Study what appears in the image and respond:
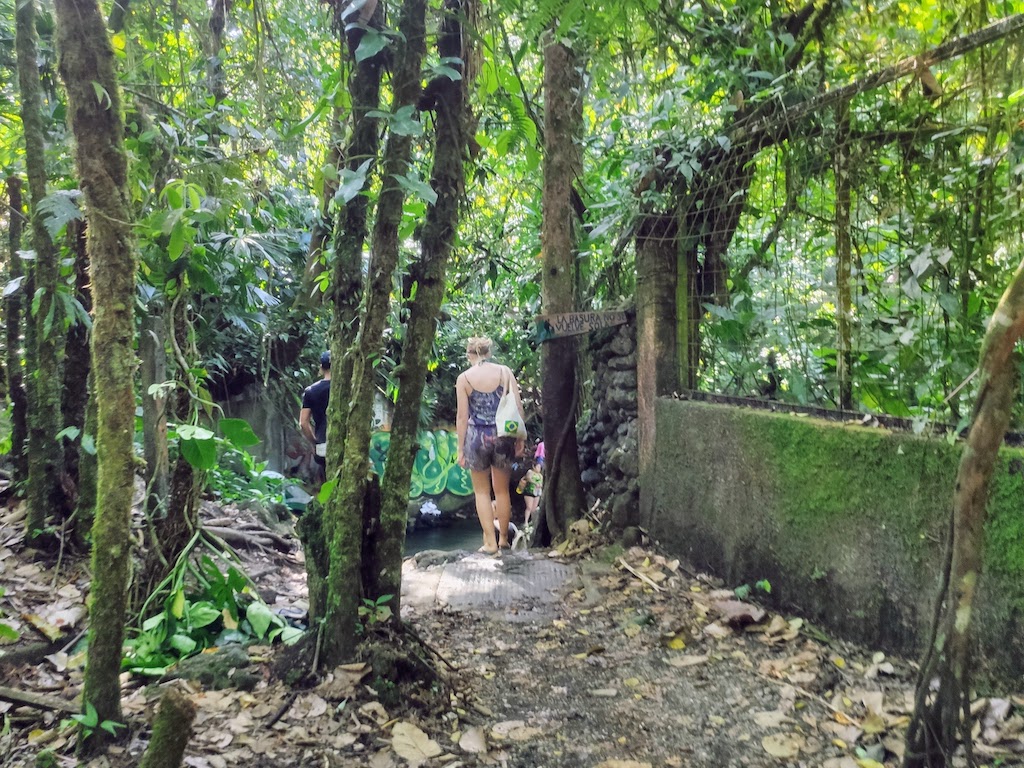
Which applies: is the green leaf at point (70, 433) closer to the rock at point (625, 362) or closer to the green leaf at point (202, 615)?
the green leaf at point (202, 615)

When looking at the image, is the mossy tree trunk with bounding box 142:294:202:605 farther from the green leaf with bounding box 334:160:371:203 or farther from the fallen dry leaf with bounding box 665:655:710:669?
the fallen dry leaf with bounding box 665:655:710:669

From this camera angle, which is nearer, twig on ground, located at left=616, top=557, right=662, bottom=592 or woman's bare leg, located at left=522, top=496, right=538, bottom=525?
twig on ground, located at left=616, top=557, right=662, bottom=592


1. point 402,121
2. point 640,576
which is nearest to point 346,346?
point 402,121

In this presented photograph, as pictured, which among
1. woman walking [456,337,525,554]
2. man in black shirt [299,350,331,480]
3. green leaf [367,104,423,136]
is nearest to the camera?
green leaf [367,104,423,136]

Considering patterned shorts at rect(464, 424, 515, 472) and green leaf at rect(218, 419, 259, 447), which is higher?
green leaf at rect(218, 419, 259, 447)

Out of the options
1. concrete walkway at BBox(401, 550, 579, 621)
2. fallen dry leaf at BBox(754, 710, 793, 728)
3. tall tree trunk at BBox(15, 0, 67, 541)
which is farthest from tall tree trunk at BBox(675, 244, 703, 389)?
tall tree trunk at BBox(15, 0, 67, 541)

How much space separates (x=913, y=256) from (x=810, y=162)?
1.02 meters

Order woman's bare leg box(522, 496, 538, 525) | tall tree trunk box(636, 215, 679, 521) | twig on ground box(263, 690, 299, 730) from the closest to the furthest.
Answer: twig on ground box(263, 690, 299, 730) → tall tree trunk box(636, 215, 679, 521) → woman's bare leg box(522, 496, 538, 525)

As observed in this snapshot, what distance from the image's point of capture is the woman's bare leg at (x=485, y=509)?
21.5ft

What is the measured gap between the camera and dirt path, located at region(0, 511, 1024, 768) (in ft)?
9.05

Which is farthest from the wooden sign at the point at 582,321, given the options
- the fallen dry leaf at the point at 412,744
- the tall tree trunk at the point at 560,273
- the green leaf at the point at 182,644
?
the fallen dry leaf at the point at 412,744

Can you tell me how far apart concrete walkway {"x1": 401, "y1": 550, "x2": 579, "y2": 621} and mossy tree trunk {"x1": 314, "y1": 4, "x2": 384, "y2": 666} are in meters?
1.47

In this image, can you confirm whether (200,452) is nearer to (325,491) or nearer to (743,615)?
(325,491)

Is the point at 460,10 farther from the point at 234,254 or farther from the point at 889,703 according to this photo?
the point at 889,703
